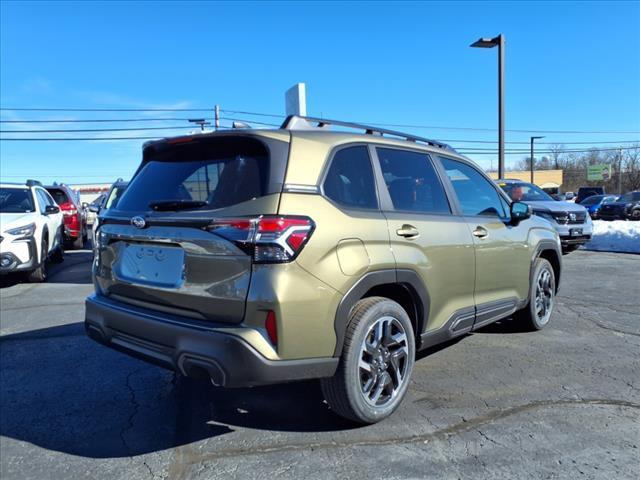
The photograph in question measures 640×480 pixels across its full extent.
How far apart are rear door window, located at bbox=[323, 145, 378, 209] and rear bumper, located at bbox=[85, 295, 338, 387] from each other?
3.19 feet

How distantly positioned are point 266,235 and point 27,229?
7152 millimetres

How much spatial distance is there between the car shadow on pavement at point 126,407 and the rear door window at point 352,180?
1.44 metres

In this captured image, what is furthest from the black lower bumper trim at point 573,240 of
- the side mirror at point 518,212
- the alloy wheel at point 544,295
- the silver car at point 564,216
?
the side mirror at point 518,212

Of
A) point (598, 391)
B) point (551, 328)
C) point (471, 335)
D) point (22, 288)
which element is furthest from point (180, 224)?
point (22, 288)

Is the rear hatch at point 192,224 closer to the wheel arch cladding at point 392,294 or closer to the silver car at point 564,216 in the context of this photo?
the wheel arch cladding at point 392,294

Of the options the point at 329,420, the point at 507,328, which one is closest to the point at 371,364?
the point at 329,420

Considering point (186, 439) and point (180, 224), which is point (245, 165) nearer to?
point (180, 224)

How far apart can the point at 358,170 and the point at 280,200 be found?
79cm

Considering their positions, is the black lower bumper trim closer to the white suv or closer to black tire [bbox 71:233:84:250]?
the white suv

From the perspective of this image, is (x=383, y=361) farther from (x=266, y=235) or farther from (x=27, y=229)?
(x=27, y=229)

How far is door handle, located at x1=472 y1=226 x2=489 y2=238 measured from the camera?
→ 4102mm

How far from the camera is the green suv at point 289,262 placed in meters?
2.62

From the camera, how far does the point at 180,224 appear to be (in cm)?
281

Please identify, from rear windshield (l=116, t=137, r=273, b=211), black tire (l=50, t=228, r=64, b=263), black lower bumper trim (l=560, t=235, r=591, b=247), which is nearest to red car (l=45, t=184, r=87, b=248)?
black tire (l=50, t=228, r=64, b=263)
